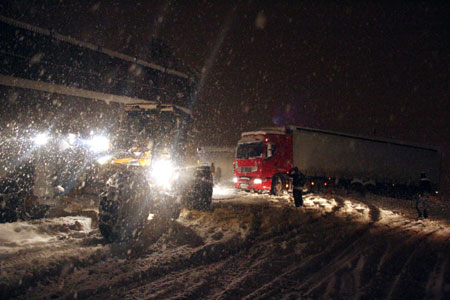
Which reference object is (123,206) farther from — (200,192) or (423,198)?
(423,198)

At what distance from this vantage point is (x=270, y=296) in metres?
3.60

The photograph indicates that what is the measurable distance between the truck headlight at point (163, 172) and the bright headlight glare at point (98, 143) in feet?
3.42

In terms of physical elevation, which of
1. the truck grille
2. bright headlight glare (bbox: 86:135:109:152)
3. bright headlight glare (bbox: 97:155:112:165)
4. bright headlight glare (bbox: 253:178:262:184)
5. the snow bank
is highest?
bright headlight glare (bbox: 86:135:109:152)

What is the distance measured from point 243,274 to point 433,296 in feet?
7.80

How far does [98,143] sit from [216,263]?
10.7 feet

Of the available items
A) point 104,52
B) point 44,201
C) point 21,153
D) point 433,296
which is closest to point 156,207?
point 44,201

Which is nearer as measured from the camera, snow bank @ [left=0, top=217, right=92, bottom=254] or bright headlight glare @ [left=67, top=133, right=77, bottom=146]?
snow bank @ [left=0, top=217, right=92, bottom=254]

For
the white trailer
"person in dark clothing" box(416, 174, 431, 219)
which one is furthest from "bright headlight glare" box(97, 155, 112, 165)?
the white trailer

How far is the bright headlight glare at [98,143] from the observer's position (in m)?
5.93

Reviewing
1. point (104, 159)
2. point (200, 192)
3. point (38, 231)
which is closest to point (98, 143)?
point (104, 159)

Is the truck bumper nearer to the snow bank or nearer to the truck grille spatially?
the truck grille

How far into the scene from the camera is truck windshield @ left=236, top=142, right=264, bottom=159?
1612 centimetres

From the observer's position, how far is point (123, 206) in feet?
16.4

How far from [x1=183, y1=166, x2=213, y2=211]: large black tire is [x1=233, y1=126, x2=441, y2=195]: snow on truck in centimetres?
790
